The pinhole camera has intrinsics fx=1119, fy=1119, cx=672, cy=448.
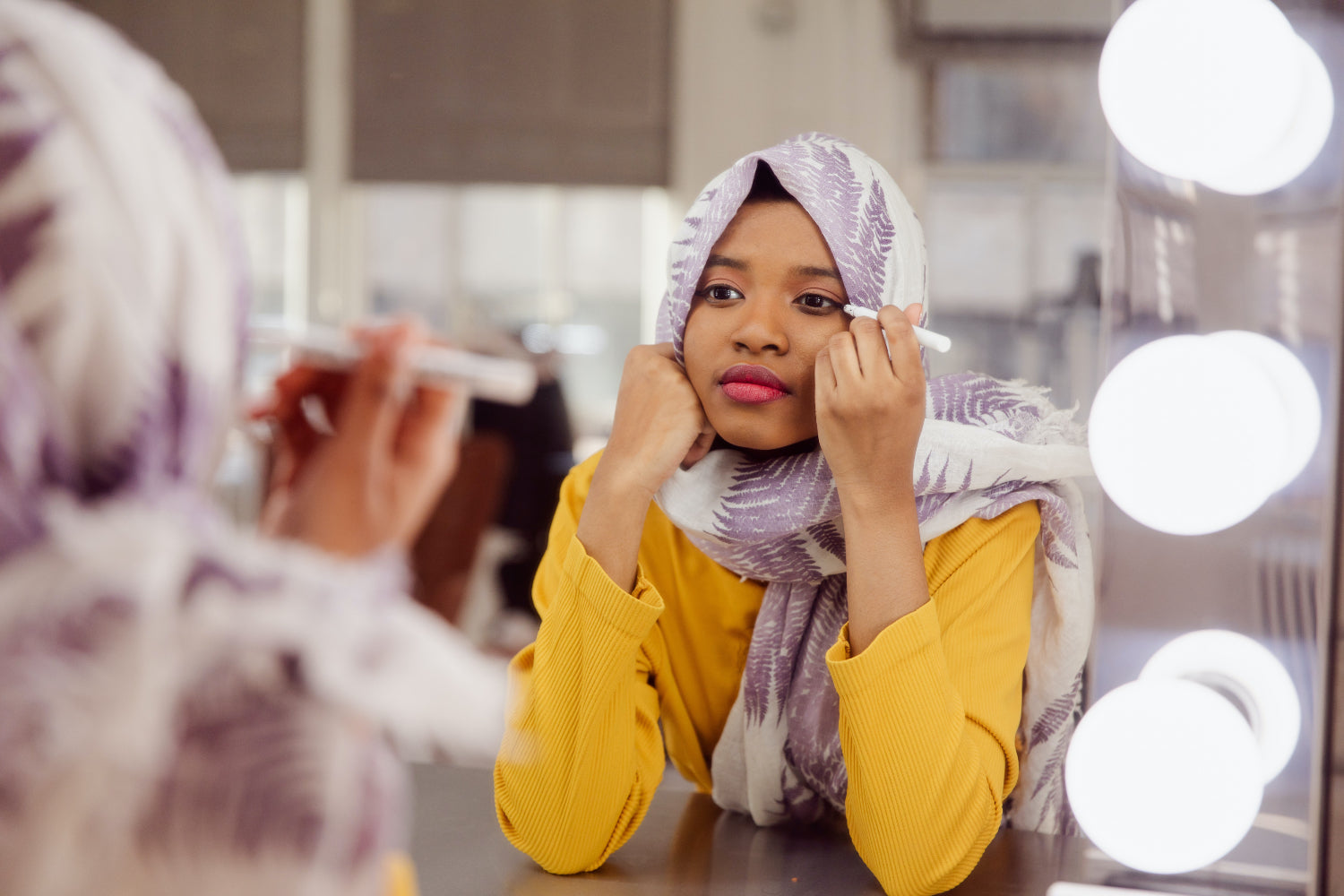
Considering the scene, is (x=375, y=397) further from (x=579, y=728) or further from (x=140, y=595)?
(x=579, y=728)

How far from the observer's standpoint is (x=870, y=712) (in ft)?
1.64

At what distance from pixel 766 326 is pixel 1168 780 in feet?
0.91

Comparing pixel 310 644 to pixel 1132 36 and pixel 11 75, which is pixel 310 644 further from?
pixel 1132 36

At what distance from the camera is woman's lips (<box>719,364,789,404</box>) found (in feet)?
1.91

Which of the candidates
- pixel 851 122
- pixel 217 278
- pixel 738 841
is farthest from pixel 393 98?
pixel 217 278

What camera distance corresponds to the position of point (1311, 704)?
448 mm

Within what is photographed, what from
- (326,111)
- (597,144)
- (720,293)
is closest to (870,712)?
(720,293)

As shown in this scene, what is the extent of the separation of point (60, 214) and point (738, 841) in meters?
0.46

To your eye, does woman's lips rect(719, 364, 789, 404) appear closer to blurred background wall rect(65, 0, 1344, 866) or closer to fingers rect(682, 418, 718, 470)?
fingers rect(682, 418, 718, 470)

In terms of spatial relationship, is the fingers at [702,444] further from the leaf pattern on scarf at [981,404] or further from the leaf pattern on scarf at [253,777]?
the leaf pattern on scarf at [253,777]

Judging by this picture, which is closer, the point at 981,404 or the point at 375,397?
the point at 375,397

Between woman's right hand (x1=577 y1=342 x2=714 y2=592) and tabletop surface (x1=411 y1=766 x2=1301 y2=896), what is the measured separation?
137 mm

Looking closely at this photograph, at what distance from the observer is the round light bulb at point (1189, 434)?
0.44m

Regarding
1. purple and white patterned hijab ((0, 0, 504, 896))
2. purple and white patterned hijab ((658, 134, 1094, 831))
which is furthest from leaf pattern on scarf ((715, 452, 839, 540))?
purple and white patterned hijab ((0, 0, 504, 896))
